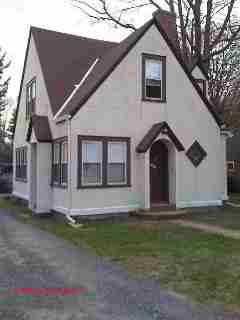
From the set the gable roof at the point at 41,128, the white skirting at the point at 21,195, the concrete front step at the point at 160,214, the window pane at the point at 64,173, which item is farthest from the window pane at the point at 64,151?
the white skirting at the point at 21,195

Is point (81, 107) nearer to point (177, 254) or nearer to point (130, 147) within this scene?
point (130, 147)

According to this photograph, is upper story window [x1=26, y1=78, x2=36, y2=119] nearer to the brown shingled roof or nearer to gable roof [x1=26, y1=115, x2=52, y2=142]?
the brown shingled roof

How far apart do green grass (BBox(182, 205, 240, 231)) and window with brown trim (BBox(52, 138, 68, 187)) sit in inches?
189

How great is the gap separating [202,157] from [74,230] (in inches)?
266

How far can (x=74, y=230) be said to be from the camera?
11.6 meters

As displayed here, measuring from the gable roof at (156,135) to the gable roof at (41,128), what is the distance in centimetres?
380

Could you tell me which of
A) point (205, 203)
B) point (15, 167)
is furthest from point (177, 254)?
point (15, 167)

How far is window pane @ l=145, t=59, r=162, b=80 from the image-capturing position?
14851mm

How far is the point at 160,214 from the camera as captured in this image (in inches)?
537

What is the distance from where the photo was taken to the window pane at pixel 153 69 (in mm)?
14851

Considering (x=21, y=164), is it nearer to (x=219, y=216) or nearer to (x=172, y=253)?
(x=219, y=216)

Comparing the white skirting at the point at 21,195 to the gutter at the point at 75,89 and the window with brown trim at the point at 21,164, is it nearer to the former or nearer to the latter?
the window with brown trim at the point at 21,164

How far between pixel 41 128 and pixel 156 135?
4.84 m

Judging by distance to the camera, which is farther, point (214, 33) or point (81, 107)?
point (214, 33)
